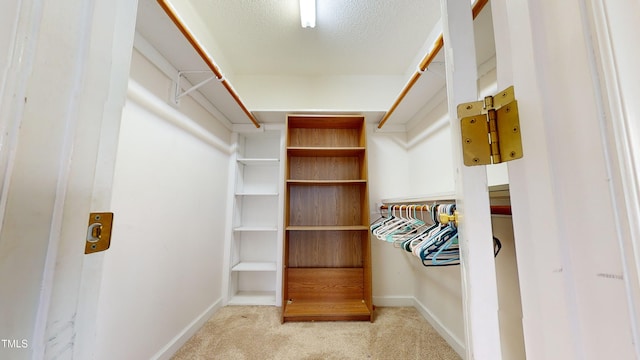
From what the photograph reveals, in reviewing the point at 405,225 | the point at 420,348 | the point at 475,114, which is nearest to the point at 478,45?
the point at 475,114

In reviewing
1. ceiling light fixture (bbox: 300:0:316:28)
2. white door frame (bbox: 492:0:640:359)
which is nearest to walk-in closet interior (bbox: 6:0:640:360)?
white door frame (bbox: 492:0:640:359)

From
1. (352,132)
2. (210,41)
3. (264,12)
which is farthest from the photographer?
(352,132)

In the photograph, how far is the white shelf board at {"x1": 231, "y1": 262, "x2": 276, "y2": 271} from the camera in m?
2.27

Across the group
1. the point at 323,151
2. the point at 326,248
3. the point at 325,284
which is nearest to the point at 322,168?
the point at 323,151

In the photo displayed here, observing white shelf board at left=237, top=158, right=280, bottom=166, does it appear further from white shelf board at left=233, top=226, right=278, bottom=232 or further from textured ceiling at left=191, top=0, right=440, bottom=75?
textured ceiling at left=191, top=0, right=440, bottom=75

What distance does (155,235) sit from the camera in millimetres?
1378

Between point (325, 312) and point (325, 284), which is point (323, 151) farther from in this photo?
point (325, 312)

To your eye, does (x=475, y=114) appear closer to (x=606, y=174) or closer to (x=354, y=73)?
(x=606, y=174)

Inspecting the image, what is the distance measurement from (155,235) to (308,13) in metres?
A: 1.91

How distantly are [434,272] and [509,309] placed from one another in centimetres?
108

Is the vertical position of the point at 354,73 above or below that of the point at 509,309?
above

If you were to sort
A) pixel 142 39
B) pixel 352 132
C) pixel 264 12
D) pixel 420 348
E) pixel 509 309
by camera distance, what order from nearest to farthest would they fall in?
pixel 509 309 → pixel 142 39 → pixel 420 348 → pixel 264 12 → pixel 352 132

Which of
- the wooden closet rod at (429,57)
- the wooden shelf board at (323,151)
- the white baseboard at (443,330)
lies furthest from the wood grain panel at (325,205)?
the white baseboard at (443,330)

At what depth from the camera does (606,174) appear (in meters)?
0.26
